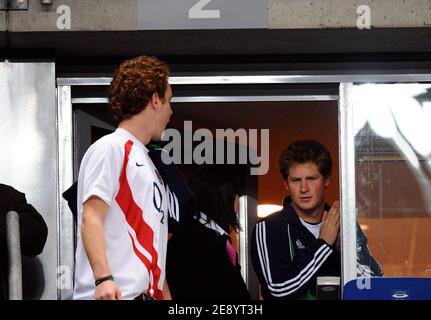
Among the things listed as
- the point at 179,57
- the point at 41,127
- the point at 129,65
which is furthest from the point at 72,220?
the point at 129,65

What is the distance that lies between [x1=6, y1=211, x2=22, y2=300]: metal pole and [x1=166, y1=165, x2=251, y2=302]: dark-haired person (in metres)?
0.95

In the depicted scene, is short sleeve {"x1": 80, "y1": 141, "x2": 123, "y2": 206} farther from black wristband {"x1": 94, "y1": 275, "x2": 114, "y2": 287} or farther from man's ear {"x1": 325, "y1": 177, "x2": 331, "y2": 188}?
man's ear {"x1": 325, "y1": 177, "x2": 331, "y2": 188}

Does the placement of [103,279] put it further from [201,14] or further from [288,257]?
[288,257]

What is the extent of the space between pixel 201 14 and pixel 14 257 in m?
1.91

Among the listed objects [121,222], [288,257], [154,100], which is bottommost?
[288,257]

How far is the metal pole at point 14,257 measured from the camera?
614cm

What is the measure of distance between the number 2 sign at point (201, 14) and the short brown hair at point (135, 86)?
124 cm

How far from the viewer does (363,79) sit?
7348 mm

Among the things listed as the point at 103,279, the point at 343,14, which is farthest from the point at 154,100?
the point at 343,14

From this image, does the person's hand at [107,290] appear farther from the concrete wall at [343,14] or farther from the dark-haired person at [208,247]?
the concrete wall at [343,14]

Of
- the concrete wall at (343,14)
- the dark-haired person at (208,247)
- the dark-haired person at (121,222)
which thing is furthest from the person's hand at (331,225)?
the dark-haired person at (121,222)

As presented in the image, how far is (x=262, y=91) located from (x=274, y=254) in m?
1.10

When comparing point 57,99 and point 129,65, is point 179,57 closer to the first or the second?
point 57,99

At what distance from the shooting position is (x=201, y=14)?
6.87 metres
